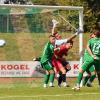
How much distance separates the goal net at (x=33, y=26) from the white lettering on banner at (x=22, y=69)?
137 cm

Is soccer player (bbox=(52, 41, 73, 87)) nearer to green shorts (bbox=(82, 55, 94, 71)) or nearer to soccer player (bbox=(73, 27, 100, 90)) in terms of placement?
soccer player (bbox=(73, 27, 100, 90))

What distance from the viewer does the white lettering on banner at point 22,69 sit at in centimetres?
2400

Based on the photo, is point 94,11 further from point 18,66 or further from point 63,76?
point 63,76

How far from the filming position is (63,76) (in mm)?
19672

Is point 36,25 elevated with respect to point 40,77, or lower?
elevated

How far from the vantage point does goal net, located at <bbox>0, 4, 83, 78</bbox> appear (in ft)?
72.6

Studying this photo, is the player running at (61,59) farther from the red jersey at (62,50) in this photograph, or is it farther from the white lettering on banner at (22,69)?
the white lettering on banner at (22,69)

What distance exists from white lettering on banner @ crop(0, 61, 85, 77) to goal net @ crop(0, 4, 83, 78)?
137cm

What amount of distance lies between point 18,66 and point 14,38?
11.7 feet

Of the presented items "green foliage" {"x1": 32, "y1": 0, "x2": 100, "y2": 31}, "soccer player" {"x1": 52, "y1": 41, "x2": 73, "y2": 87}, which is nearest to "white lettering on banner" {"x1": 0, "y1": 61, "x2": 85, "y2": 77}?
"soccer player" {"x1": 52, "y1": 41, "x2": 73, "y2": 87}

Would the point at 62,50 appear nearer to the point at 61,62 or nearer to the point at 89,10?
the point at 61,62

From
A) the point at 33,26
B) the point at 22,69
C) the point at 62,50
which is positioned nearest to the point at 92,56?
the point at 62,50

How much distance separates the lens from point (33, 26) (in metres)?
25.0

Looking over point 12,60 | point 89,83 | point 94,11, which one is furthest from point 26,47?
point 94,11
